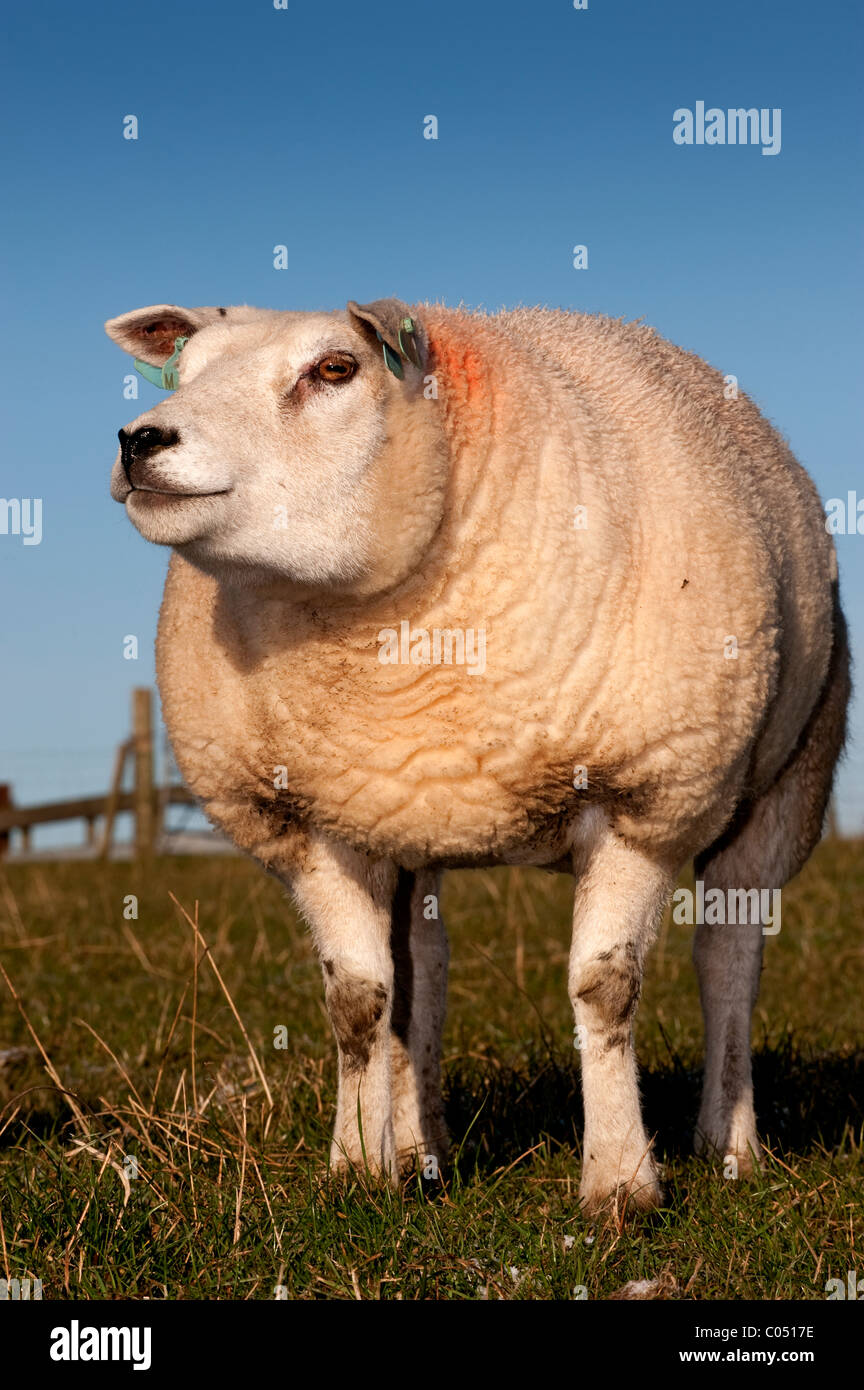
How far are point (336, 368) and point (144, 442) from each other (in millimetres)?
459

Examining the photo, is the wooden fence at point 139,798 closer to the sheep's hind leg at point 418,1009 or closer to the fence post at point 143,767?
the fence post at point 143,767

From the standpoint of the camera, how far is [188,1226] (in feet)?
10.3

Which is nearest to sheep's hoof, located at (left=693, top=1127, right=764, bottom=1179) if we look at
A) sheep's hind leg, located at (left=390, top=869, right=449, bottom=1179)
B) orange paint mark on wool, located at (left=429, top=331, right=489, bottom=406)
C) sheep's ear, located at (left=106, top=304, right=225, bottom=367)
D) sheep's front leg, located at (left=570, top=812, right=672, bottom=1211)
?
sheep's front leg, located at (left=570, top=812, right=672, bottom=1211)

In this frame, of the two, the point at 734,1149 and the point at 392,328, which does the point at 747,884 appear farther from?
the point at 392,328

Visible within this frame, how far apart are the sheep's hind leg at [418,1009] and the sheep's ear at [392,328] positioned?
58.0 inches

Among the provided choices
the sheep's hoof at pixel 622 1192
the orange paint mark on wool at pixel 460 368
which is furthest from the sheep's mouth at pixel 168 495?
the sheep's hoof at pixel 622 1192

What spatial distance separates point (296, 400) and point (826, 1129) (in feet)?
9.11

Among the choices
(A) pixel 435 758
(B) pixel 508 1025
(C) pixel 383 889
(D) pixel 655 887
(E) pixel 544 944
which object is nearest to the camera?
(A) pixel 435 758

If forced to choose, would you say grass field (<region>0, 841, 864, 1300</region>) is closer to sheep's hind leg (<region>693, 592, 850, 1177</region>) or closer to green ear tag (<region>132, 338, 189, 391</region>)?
sheep's hind leg (<region>693, 592, 850, 1177</region>)

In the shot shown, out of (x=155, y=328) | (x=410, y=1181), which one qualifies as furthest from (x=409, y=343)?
(x=410, y=1181)

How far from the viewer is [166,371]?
3.53 m

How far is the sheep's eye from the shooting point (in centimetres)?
320

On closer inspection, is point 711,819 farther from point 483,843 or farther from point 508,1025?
point 508,1025

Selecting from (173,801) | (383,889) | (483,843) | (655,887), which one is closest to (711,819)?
(655,887)
